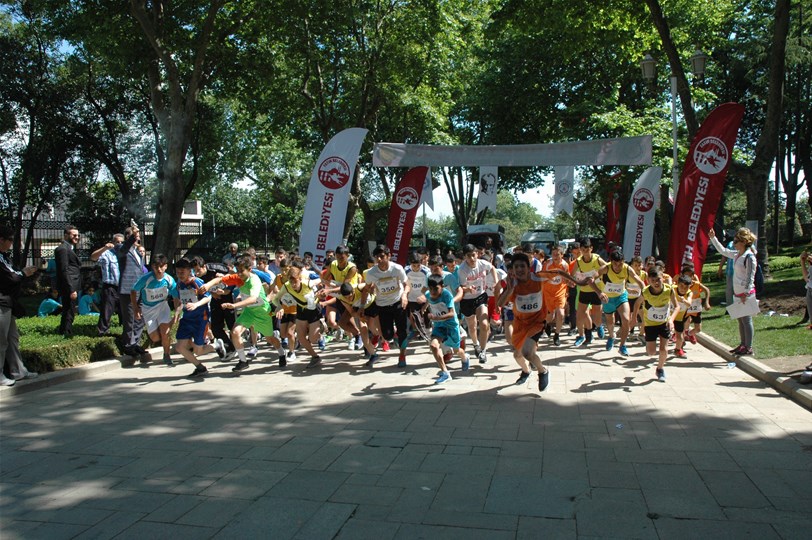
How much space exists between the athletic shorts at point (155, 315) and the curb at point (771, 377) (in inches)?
324

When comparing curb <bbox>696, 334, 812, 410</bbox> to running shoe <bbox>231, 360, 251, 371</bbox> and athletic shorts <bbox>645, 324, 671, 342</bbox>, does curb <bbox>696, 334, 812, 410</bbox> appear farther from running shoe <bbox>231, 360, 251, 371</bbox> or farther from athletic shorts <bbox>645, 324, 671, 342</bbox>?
running shoe <bbox>231, 360, 251, 371</bbox>

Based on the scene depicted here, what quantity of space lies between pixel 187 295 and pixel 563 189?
12336mm

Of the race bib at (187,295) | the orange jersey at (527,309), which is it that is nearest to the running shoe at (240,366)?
the race bib at (187,295)

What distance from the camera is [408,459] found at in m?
5.20

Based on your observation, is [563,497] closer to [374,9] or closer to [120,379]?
[120,379]

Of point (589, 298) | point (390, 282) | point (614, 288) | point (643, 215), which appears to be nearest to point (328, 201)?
point (390, 282)

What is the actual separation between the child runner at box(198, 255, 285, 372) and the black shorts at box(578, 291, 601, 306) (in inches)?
218

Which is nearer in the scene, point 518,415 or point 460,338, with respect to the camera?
point 518,415

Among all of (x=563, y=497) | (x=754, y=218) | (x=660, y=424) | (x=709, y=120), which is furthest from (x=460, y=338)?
(x=754, y=218)

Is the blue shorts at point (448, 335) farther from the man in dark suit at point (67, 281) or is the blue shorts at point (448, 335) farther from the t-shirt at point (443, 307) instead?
the man in dark suit at point (67, 281)

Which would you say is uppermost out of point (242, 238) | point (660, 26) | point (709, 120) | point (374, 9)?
point (374, 9)

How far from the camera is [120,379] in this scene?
353 inches

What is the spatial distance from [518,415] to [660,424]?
1.38 m

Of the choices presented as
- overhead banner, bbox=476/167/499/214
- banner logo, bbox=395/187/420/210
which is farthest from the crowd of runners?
overhead banner, bbox=476/167/499/214
